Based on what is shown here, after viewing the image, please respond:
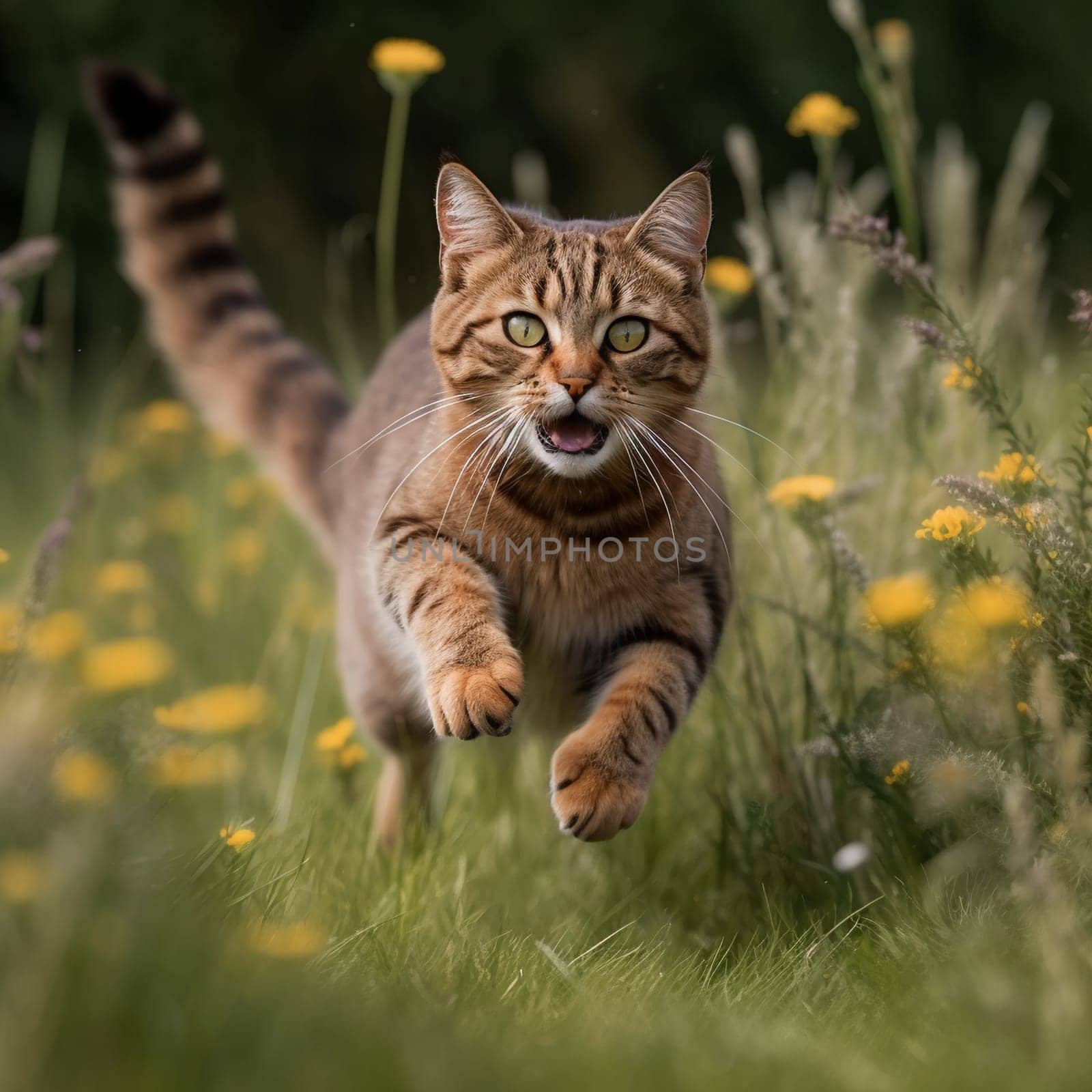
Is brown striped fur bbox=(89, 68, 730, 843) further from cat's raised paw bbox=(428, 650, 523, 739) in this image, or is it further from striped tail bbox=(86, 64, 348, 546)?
striped tail bbox=(86, 64, 348, 546)

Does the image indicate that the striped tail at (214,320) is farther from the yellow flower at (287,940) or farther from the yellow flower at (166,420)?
the yellow flower at (287,940)

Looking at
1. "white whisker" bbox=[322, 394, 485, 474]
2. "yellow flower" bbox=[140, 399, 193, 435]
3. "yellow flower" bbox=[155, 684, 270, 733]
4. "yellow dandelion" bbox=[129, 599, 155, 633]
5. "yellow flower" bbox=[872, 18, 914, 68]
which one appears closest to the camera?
"white whisker" bbox=[322, 394, 485, 474]

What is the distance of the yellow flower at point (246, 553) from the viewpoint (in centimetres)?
399

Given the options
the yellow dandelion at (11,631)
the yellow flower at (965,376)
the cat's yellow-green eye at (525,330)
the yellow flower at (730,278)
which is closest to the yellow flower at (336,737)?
the yellow dandelion at (11,631)

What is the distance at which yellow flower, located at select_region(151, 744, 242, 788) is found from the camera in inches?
80.0

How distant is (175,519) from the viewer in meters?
4.33

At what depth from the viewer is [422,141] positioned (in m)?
→ 7.32

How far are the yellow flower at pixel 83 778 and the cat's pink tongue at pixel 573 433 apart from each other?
0.83 meters

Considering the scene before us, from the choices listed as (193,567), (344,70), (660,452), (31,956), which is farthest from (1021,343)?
(344,70)

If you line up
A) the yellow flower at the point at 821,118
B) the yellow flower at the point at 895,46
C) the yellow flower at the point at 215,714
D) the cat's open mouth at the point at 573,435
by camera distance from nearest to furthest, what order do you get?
the cat's open mouth at the point at 573,435 → the yellow flower at the point at 215,714 → the yellow flower at the point at 821,118 → the yellow flower at the point at 895,46

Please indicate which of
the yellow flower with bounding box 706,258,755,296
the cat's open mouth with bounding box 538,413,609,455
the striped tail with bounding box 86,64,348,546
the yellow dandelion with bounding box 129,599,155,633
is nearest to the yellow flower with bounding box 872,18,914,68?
the yellow flower with bounding box 706,258,755,296

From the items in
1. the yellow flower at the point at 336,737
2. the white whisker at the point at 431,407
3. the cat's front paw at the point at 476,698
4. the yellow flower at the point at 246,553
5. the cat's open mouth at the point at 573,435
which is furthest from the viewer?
the yellow flower at the point at 246,553

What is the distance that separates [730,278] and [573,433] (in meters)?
1.25

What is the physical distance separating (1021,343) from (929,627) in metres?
2.40
